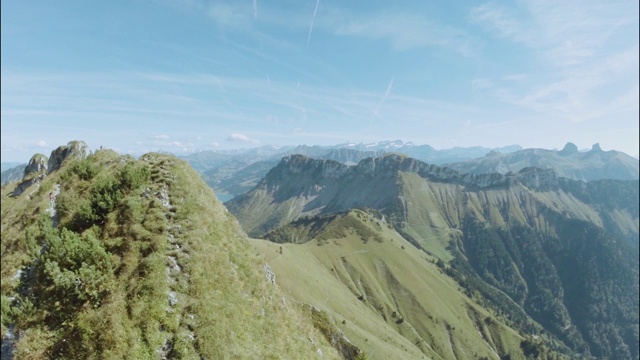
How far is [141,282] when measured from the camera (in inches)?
952

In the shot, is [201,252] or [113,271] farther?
[201,252]

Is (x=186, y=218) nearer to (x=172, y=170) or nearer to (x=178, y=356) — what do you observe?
(x=172, y=170)

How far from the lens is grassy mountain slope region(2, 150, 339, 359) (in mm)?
21906

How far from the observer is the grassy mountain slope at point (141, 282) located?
2191 centimetres

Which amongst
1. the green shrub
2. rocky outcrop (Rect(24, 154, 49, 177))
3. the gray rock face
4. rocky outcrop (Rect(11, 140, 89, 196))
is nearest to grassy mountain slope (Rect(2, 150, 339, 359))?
the green shrub

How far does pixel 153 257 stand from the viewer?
25828mm

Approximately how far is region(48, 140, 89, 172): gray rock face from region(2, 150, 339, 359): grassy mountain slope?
1883 inches

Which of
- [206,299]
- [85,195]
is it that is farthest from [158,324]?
[85,195]

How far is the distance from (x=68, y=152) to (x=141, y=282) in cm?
7383

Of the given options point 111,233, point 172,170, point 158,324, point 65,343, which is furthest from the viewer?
point 172,170

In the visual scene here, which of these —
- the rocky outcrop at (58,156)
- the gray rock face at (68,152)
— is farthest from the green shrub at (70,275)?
the gray rock face at (68,152)

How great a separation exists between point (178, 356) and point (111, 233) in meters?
11.7

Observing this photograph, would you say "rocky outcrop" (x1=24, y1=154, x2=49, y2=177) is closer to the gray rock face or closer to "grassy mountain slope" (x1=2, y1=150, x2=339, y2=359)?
the gray rock face

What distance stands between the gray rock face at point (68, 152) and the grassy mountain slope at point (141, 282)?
47.8 m
